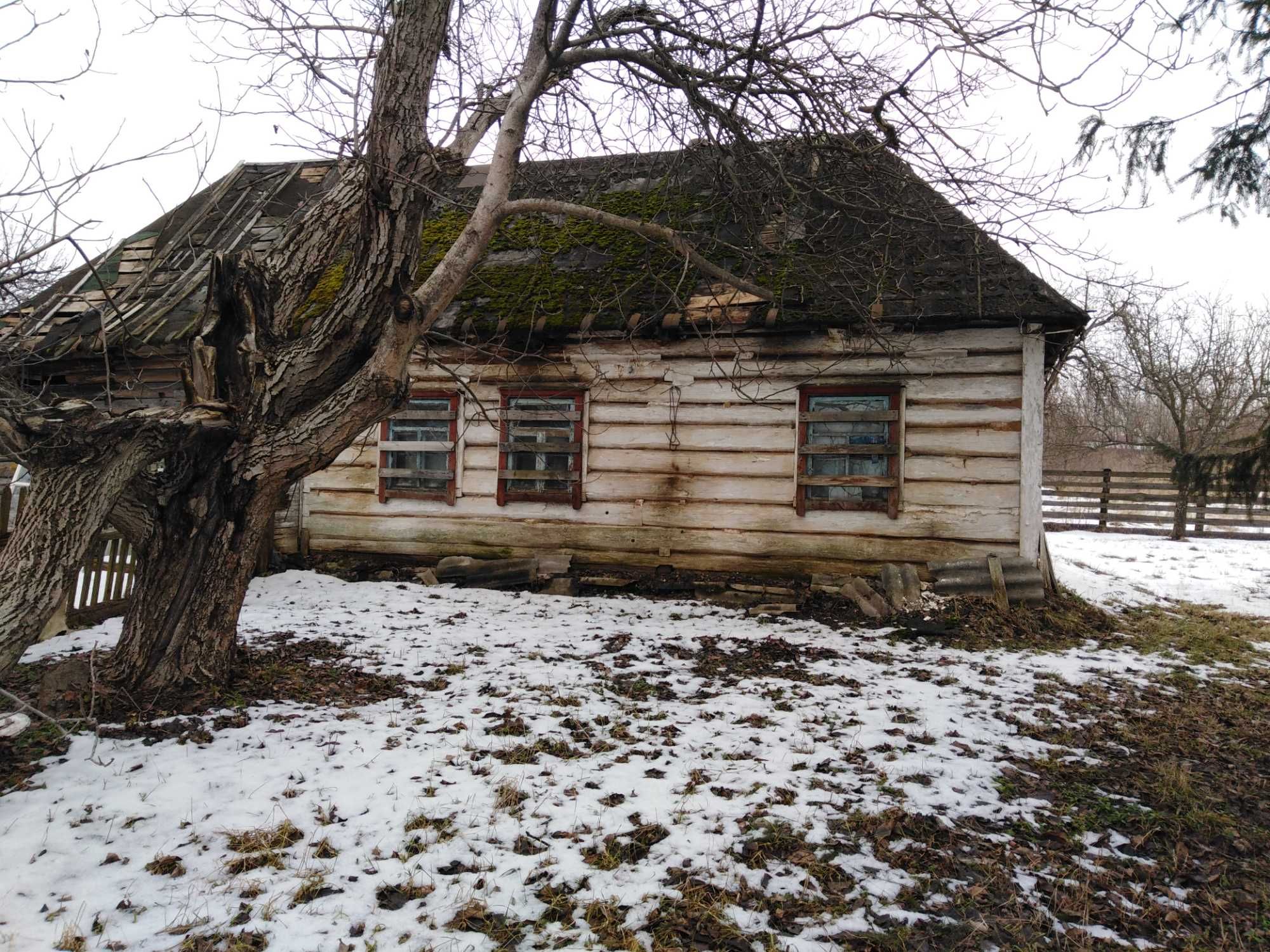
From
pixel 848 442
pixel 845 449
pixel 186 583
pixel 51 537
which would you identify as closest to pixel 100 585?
pixel 186 583

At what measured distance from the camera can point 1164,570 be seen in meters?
11.9

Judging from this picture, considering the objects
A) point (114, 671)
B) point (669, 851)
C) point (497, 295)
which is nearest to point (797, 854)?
point (669, 851)

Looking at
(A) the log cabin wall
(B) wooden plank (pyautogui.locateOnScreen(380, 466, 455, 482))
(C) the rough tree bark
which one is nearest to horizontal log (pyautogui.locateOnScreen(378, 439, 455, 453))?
(A) the log cabin wall

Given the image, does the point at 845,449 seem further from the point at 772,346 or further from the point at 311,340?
the point at 311,340

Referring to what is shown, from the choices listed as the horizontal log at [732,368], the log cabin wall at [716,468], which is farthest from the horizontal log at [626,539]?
the horizontal log at [732,368]

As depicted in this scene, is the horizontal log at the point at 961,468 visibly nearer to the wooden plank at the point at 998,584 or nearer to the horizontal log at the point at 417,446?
the wooden plank at the point at 998,584

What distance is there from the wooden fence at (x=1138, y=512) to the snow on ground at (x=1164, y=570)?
0.48 metres

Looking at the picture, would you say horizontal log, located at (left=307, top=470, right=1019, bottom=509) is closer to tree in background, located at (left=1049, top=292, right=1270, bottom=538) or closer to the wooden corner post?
the wooden corner post

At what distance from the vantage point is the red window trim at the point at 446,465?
9.18 meters

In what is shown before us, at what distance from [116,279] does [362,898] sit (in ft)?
39.4

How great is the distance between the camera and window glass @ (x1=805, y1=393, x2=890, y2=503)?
787cm

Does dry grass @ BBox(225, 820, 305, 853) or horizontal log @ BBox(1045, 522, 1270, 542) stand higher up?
horizontal log @ BBox(1045, 522, 1270, 542)

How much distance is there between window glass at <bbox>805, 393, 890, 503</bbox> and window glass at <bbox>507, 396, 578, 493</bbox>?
2953mm

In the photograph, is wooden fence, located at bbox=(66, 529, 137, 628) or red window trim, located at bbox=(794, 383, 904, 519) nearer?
wooden fence, located at bbox=(66, 529, 137, 628)
